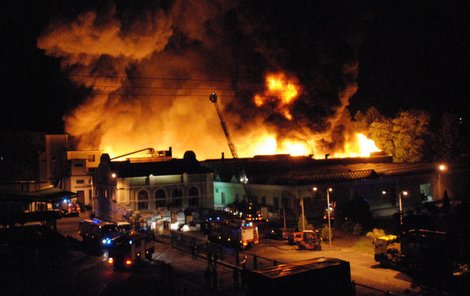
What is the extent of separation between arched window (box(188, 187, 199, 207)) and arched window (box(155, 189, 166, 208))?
2.88 metres

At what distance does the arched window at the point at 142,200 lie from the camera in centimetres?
4838

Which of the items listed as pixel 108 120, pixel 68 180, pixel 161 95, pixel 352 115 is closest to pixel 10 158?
pixel 68 180

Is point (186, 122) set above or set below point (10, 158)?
above

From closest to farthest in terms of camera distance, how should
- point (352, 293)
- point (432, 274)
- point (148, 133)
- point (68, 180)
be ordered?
point (352, 293)
point (432, 274)
point (68, 180)
point (148, 133)

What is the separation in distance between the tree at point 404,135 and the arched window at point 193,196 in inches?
1248

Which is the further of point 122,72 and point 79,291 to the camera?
point 122,72

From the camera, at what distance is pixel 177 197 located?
50.1 metres

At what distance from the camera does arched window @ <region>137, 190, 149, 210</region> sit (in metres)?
Result: 48.4

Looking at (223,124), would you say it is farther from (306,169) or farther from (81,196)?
(81,196)

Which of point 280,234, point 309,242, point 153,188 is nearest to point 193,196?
point 153,188

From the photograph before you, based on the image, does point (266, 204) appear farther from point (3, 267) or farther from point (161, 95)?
point (161, 95)

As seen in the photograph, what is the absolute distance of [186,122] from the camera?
8162 cm

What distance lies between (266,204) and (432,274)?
2558cm

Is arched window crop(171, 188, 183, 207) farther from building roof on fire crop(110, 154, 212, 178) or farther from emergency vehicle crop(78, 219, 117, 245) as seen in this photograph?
emergency vehicle crop(78, 219, 117, 245)
